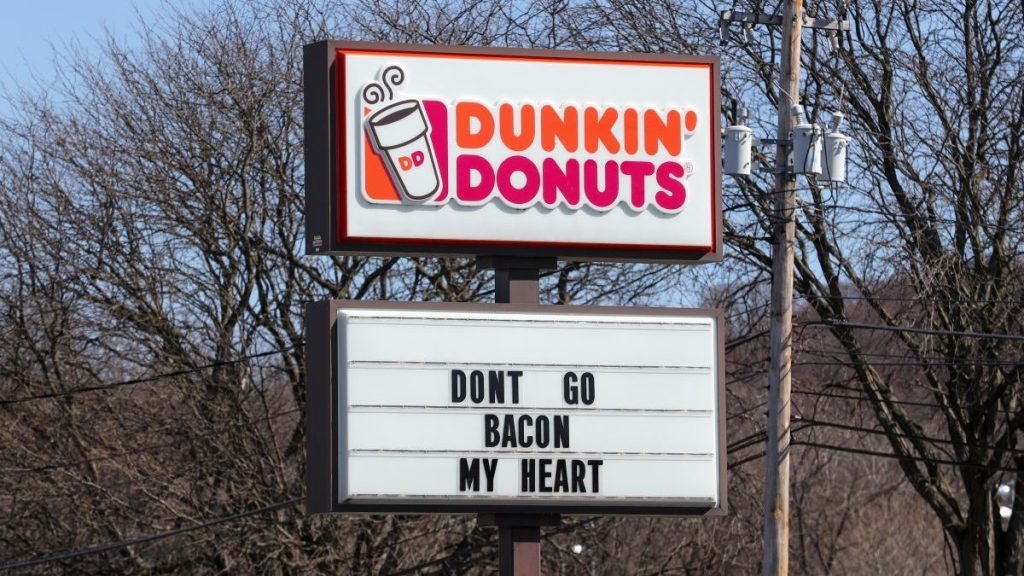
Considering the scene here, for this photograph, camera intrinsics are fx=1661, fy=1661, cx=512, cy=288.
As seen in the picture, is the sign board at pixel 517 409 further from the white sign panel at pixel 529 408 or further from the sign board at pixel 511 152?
the sign board at pixel 511 152

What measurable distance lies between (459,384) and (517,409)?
36cm

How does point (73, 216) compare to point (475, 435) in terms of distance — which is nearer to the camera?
point (475, 435)

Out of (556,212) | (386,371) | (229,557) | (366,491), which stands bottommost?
(229,557)

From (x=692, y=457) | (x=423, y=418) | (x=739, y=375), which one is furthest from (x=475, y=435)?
(x=739, y=375)

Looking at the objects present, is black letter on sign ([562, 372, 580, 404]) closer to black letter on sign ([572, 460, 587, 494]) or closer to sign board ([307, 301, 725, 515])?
sign board ([307, 301, 725, 515])

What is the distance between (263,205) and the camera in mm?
22906

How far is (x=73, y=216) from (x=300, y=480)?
4.76m

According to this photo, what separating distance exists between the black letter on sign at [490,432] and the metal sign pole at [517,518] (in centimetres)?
42

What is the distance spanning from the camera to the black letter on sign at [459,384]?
30.8 ft

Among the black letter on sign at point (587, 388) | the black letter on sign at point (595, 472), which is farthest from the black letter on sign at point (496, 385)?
the black letter on sign at point (595, 472)

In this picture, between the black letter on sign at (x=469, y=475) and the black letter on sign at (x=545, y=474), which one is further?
the black letter on sign at (x=545, y=474)

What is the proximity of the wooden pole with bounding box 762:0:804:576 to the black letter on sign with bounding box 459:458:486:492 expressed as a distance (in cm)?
501

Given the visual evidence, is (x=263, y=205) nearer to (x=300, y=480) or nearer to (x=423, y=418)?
(x=300, y=480)

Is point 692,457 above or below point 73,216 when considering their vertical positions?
below
